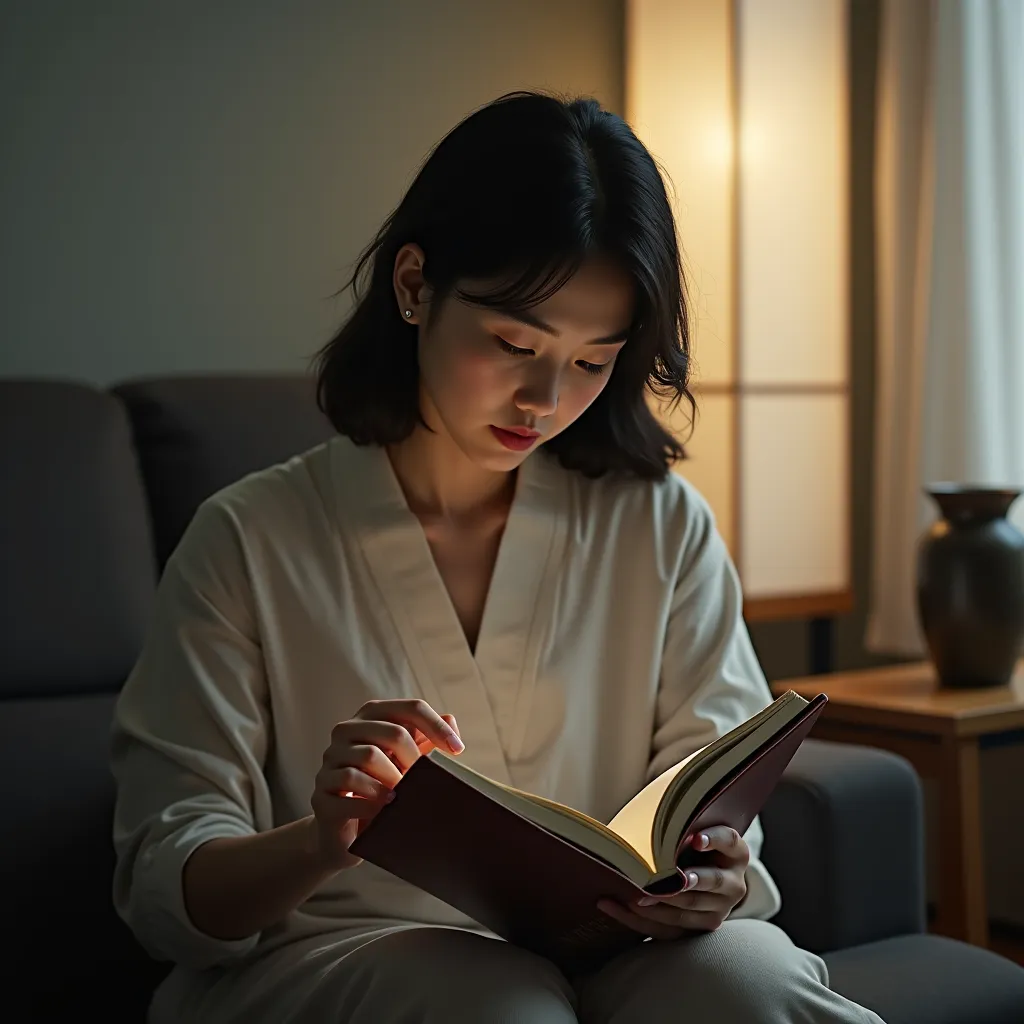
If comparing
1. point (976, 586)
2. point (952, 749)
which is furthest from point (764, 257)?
point (952, 749)

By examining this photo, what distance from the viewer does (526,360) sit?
1251 millimetres

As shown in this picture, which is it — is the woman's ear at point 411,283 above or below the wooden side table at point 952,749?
above

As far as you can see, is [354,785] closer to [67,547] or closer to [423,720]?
[423,720]

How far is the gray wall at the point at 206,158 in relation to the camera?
2080mm

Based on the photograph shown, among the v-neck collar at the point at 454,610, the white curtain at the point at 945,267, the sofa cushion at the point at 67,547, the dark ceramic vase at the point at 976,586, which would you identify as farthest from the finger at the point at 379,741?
the white curtain at the point at 945,267

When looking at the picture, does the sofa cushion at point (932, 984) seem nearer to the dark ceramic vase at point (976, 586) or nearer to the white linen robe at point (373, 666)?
the white linen robe at point (373, 666)

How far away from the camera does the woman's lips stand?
129cm

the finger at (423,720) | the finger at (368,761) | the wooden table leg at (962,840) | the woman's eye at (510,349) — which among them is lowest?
the wooden table leg at (962,840)

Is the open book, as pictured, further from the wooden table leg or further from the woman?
the wooden table leg

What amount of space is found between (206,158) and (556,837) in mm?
1549

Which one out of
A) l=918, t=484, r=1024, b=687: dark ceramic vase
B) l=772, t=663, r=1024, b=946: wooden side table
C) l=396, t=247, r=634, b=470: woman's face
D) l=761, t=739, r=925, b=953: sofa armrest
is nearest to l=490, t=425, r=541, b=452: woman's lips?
l=396, t=247, r=634, b=470: woman's face


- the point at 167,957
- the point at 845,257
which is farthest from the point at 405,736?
the point at 845,257

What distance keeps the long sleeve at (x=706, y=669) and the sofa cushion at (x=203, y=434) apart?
563 mm

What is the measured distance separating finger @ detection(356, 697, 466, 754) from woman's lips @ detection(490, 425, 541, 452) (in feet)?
1.01
